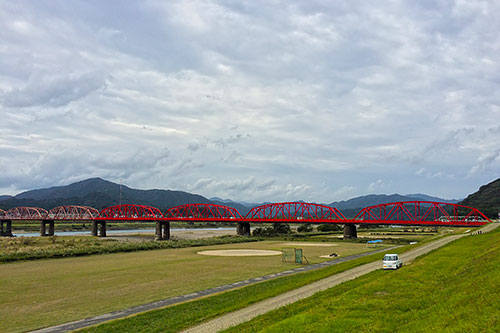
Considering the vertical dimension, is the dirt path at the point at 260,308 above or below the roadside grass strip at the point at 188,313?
above

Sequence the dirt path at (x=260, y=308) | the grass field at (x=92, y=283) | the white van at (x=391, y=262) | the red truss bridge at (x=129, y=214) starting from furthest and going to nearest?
the red truss bridge at (x=129, y=214)
the white van at (x=391, y=262)
the grass field at (x=92, y=283)
the dirt path at (x=260, y=308)

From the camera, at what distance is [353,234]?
124 meters

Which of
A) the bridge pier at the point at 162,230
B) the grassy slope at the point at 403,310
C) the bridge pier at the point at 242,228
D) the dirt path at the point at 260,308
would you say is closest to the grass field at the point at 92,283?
the dirt path at the point at 260,308

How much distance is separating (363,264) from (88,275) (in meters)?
33.7

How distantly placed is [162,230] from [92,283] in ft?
343

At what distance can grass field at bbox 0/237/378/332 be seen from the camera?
28.9 meters

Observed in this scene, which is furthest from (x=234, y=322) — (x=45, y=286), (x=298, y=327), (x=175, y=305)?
(x=45, y=286)

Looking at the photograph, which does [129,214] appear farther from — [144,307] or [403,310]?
[403,310]

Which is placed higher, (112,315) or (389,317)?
(389,317)

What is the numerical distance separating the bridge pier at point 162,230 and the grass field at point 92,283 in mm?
77237

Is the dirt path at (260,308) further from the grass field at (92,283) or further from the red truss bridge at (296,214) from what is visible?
the red truss bridge at (296,214)

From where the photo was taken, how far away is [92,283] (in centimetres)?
4162

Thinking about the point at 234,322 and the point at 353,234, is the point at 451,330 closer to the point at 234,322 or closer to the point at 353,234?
the point at 234,322

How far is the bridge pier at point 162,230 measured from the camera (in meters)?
141
